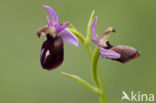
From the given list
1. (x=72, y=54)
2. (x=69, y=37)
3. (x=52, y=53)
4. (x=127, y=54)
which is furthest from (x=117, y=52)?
(x=72, y=54)

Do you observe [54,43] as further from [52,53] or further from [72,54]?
[72,54]

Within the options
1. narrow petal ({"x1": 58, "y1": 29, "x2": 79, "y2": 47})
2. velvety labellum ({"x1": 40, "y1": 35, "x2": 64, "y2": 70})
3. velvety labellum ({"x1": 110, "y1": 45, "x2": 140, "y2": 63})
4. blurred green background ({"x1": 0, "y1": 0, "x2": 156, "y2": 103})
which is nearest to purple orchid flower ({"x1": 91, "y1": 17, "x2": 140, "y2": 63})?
velvety labellum ({"x1": 110, "y1": 45, "x2": 140, "y2": 63})

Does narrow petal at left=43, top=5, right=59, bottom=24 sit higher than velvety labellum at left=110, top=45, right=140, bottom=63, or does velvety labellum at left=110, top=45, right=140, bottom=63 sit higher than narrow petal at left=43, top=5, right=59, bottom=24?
narrow petal at left=43, top=5, right=59, bottom=24

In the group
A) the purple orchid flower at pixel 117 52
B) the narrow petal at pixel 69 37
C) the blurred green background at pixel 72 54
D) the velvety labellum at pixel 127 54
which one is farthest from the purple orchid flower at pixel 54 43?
the blurred green background at pixel 72 54

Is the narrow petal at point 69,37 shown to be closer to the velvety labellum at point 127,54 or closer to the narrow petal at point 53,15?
the narrow petal at point 53,15

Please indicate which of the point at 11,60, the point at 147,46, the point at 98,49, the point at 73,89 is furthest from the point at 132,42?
the point at 98,49

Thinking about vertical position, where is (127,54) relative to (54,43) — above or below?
below

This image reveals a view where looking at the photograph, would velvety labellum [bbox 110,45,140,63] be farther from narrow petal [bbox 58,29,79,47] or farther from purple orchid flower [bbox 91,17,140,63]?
narrow petal [bbox 58,29,79,47]
